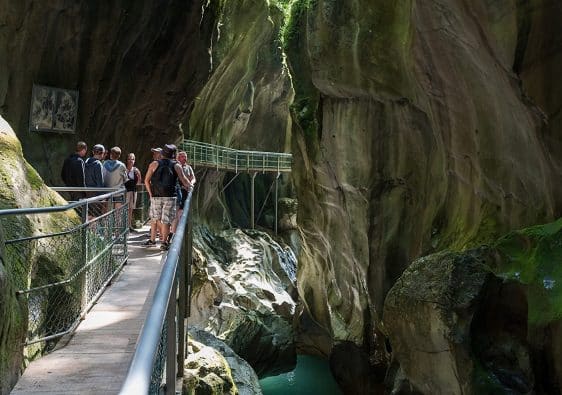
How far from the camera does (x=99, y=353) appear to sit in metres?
4.43

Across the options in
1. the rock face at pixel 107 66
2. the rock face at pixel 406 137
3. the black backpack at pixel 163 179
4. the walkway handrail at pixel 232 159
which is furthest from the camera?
the walkway handrail at pixel 232 159

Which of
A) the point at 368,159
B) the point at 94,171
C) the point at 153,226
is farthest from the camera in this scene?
the point at 368,159

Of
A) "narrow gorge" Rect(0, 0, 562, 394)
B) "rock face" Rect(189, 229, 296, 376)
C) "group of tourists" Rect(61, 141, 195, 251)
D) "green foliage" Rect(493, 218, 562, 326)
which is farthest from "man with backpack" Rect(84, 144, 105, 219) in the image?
"rock face" Rect(189, 229, 296, 376)

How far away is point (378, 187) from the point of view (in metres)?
13.2

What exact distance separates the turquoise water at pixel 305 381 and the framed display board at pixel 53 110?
1008 cm

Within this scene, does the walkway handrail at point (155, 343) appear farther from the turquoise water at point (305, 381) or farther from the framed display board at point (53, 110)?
the turquoise water at point (305, 381)

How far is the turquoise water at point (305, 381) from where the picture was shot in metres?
17.7

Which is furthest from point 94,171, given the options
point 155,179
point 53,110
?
point 53,110

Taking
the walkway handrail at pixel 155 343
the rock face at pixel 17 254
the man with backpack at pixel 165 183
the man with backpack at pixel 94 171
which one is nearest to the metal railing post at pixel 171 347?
the walkway handrail at pixel 155 343

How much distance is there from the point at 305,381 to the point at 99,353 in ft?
50.4

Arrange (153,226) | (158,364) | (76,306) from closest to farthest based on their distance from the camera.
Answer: (158,364) → (76,306) → (153,226)

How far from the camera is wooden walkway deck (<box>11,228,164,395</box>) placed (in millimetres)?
3807

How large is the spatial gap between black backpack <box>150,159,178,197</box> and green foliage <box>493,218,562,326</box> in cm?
435

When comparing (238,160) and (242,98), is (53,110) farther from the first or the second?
(238,160)
